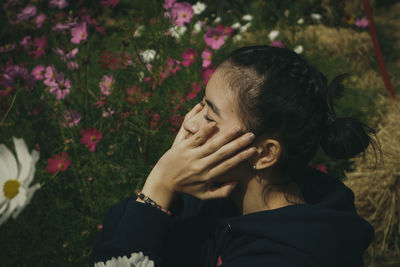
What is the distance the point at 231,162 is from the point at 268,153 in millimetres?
125

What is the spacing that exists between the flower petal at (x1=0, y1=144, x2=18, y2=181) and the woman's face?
1.91ft

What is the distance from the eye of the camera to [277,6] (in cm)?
430

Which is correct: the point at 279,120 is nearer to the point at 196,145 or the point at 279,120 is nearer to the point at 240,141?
the point at 240,141

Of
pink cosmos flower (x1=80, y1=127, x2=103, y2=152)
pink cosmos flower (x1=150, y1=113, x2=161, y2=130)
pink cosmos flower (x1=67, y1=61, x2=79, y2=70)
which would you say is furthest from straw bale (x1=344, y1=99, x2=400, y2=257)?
pink cosmos flower (x1=67, y1=61, x2=79, y2=70)

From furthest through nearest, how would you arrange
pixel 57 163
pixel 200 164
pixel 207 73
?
pixel 207 73, pixel 57 163, pixel 200 164

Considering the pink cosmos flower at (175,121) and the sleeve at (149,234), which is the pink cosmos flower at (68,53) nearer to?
the pink cosmos flower at (175,121)

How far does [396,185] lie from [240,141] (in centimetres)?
131

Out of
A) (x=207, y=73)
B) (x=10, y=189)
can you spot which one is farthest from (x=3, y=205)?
(x=207, y=73)

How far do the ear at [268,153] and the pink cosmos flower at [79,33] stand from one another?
43.6 inches

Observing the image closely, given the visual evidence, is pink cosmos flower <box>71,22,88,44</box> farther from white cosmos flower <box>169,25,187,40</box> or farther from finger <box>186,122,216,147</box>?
finger <box>186,122,216,147</box>

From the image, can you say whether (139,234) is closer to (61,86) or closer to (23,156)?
(23,156)

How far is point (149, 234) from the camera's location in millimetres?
→ 1077

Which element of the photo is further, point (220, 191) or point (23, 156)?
point (220, 191)

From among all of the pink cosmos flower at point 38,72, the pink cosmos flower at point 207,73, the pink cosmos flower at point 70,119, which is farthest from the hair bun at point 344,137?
the pink cosmos flower at point 38,72
